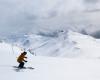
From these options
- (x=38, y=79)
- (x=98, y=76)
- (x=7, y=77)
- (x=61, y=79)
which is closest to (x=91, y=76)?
(x=98, y=76)

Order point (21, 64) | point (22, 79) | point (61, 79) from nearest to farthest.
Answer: point (22, 79) < point (61, 79) < point (21, 64)

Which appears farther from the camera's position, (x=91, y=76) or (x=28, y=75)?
(x=91, y=76)

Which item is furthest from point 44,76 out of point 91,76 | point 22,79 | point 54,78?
point 91,76

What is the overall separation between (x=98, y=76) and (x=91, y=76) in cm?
87

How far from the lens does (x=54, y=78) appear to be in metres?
30.1

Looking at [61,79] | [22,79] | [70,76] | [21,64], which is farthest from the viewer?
[21,64]

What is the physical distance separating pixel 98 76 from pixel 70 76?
3532 mm

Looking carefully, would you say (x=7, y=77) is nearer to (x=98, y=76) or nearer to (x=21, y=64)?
(x=21, y=64)

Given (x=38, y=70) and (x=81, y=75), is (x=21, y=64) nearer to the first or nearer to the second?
(x=38, y=70)

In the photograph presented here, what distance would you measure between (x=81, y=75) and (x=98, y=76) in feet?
6.49

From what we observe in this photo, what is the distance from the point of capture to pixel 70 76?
1264 inches

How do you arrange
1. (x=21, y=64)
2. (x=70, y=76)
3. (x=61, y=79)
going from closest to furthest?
(x=61, y=79), (x=70, y=76), (x=21, y=64)

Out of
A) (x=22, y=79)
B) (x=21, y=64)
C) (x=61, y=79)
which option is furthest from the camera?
(x=21, y=64)

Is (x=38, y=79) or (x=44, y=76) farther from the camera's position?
(x=44, y=76)
